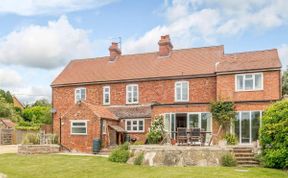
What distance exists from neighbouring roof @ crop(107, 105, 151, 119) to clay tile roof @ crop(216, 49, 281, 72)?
6.97 metres

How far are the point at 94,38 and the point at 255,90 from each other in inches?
521

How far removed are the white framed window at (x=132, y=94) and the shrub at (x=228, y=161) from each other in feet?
47.5

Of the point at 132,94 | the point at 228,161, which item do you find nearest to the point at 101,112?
the point at 132,94

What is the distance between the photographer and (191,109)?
28.4 metres

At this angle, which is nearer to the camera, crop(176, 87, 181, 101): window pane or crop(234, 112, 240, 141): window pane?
crop(234, 112, 240, 141): window pane

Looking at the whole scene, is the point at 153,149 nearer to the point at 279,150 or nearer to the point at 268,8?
the point at 279,150

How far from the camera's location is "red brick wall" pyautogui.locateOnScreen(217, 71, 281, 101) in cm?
2852

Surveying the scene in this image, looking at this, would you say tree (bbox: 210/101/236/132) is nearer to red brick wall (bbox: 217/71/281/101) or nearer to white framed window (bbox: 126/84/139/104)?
red brick wall (bbox: 217/71/281/101)

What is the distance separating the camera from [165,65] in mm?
34688

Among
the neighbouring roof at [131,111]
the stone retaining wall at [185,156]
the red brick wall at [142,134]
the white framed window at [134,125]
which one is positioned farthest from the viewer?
the neighbouring roof at [131,111]

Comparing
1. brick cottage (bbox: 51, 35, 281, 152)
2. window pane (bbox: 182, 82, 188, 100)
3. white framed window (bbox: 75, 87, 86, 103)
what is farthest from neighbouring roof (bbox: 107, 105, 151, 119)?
white framed window (bbox: 75, 87, 86, 103)

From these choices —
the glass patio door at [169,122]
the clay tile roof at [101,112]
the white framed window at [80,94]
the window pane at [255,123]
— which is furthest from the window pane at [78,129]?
the window pane at [255,123]

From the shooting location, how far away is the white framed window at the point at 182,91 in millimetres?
32219

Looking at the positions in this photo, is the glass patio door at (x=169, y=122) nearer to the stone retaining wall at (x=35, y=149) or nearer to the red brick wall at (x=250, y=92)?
the red brick wall at (x=250, y=92)
